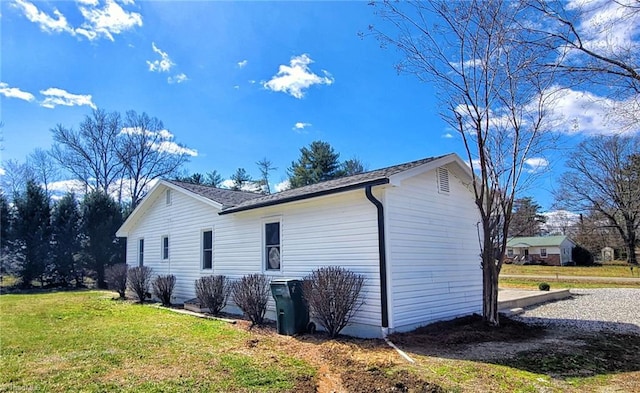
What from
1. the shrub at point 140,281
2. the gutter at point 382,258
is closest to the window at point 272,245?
the gutter at point 382,258

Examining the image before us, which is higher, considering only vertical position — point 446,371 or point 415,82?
point 415,82

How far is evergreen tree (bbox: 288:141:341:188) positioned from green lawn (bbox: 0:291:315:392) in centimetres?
2250

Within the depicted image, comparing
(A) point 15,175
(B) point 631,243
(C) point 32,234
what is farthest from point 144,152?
Answer: (B) point 631,243

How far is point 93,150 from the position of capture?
2883 cm

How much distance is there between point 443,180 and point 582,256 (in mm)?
37997

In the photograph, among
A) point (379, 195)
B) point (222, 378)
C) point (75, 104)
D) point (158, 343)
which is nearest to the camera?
point (222, 378)

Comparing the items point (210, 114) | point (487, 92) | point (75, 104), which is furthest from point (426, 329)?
point (75, 104)

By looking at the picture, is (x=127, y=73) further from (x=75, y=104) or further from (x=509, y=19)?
(x=75, y=104)

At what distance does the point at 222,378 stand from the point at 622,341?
6.91 meters

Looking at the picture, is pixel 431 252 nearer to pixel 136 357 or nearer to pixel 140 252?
pixel 136 357

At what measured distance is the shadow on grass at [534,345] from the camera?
523 centimetres

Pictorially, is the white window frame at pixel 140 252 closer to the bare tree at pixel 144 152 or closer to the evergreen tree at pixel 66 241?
→ the evergreen tree at pixel 66 241

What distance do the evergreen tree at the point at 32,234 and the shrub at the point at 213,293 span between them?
13.7 metres

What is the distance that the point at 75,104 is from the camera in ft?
85.5
